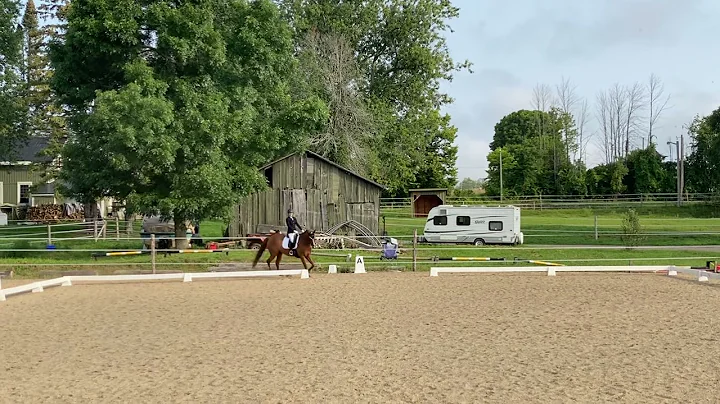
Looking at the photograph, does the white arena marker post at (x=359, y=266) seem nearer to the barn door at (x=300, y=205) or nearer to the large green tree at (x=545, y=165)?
the barn door at (x=300, y=205)

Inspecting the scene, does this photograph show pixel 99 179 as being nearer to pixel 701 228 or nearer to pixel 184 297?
pixel 184 297

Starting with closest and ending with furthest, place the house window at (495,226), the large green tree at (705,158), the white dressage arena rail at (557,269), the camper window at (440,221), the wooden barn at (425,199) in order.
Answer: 1. the white dressage arena rail at (557,269)
2. the house window at (495,226)
3. the camper window at (440,221)
4. the wooden barn at (425,199)
5. the large green tree at (705,158)

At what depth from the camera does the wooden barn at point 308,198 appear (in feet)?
88.4

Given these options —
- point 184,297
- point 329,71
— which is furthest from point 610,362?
point 329,71

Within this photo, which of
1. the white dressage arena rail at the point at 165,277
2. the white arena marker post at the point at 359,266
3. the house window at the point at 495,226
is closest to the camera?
the white dressage arena rail at the point at 165,277

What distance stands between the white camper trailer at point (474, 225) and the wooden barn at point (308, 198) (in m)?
4.19

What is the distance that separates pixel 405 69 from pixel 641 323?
1198 inches

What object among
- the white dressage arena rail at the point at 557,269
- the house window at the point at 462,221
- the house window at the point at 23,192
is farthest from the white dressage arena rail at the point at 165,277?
the house window at the point at 23,192

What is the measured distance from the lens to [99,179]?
19984 millimetres

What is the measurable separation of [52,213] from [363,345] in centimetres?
4153

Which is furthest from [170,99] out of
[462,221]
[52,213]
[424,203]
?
[424,203]

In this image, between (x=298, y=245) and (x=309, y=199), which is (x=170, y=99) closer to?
(x=298, y=245)

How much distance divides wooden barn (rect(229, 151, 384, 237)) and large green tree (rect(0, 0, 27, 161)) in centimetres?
1182

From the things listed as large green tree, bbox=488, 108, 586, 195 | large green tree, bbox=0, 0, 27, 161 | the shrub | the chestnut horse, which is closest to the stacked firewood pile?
large green tree, bbox=0, 0, 27, 161
